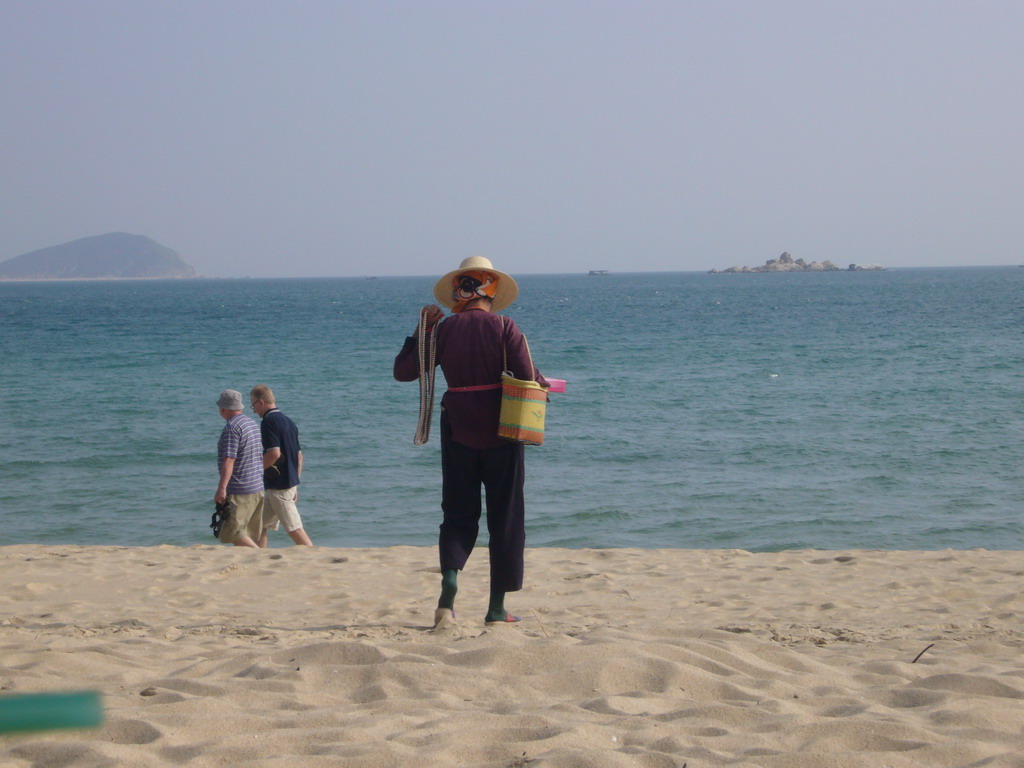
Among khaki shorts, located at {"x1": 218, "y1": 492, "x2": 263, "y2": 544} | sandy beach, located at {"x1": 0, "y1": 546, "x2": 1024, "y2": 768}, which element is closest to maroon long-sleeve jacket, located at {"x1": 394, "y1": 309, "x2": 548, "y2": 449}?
sandy beach, located at {"x1": 0, "y1": 546, "x2": 1024, "y2": 768}

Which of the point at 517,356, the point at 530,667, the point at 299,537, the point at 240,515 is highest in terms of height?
the point at 517,356

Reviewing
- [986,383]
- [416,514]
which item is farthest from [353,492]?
[986,383]

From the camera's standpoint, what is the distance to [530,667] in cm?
420

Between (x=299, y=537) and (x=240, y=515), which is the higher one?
(x=240, y=515)

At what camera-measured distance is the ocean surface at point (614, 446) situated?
11125mm

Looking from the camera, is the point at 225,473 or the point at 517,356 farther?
the point at 225,473

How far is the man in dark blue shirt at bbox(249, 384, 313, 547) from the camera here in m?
8.10

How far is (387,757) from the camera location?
10.2ft

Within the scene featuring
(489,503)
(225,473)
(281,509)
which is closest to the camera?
(489,503)

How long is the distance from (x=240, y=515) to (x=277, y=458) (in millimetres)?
549

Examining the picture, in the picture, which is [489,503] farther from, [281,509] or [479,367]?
[281,509]

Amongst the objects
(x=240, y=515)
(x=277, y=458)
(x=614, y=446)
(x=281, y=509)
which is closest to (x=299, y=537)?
(x=281, y=509)

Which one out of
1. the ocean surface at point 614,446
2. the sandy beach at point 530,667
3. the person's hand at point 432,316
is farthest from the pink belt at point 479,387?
the ocean surface at point 614,446

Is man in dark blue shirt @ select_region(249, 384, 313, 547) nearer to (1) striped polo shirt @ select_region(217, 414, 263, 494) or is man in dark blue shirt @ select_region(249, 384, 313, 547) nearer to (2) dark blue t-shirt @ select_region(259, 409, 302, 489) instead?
(2) dark blue t-shirt @ select_region(259, 409, 302, 489)
